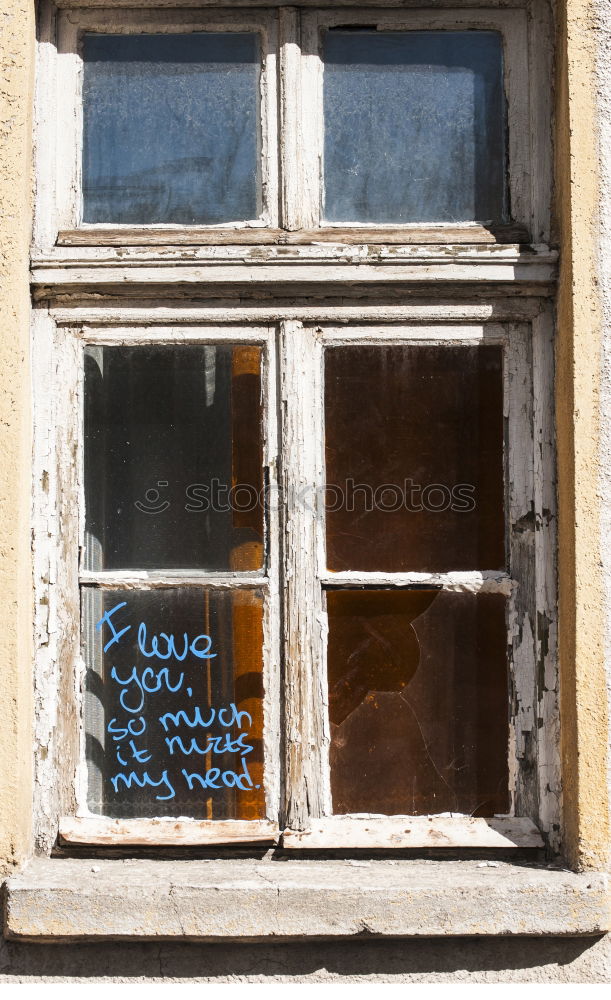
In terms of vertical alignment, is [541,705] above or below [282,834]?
above

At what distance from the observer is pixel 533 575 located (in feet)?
7.30

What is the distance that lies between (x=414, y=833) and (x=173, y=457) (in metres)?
1.14

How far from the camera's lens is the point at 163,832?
2199 mm

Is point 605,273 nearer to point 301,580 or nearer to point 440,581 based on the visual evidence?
point 440,581

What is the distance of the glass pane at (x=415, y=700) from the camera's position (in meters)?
2.23

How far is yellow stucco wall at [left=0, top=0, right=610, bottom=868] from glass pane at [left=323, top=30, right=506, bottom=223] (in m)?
0.21

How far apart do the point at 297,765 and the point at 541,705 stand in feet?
2.10

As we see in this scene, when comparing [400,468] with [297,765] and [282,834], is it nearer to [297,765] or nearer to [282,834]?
[297,765]

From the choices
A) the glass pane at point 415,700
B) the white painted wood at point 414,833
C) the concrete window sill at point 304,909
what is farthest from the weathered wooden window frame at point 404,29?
the concrete window sill at point 304,909

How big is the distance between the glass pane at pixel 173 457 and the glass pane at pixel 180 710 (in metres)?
0.13

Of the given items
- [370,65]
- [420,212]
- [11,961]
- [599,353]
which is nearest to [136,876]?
[11,961]

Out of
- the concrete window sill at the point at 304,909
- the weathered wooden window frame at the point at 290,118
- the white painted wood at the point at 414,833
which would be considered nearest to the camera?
the concrete window sill at the point at 304,909

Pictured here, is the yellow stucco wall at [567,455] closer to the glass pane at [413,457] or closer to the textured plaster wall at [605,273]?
the textured plaster wall at [605,273]

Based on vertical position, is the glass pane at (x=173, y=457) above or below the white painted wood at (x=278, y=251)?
below
